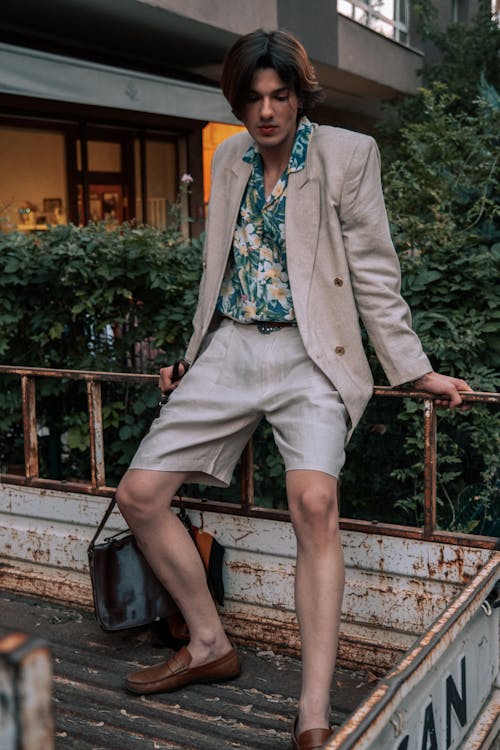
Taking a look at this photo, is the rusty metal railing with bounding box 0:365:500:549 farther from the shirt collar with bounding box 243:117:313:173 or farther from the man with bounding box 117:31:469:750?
the shirt collar with bounding box 243:117:313:173

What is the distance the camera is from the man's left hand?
97.7 inches

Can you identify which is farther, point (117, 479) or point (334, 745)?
point (117, 479)

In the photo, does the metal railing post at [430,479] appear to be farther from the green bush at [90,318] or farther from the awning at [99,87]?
the awning at [99,87]

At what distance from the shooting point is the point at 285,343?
8.51ft

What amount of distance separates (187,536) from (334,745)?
1.38 m

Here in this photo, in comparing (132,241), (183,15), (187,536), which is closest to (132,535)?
(187,536)

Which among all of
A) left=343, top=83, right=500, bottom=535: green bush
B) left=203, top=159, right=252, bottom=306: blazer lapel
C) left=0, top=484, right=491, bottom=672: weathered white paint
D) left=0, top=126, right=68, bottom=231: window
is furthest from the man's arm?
left=0, top=126, right=68, bottom=231: window

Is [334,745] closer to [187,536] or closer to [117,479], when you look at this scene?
[187,536]

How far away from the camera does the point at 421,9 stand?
525 inches

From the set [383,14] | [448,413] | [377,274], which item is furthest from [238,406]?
[383,14]

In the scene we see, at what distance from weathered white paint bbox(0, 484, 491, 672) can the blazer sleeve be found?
0.53 meters

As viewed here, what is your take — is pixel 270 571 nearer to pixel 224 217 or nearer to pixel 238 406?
pixel 238 406

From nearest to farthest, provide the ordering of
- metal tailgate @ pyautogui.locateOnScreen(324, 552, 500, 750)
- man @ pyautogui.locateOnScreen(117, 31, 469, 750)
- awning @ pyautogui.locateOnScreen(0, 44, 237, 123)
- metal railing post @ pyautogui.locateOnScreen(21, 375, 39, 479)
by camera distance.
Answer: metal tailgate @ pyautogui.locateOnScreen(324, 552, 500, 750), man @ pyautogui.locateOnScreen(117, 31, 469, 750), metal railing post @ pyautogui.locateOnScreen(21, 375, 39, 479), awning @ pyautogui.locateOnScreen(0, 44, 237, 123)

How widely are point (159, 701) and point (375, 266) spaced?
140 cm
